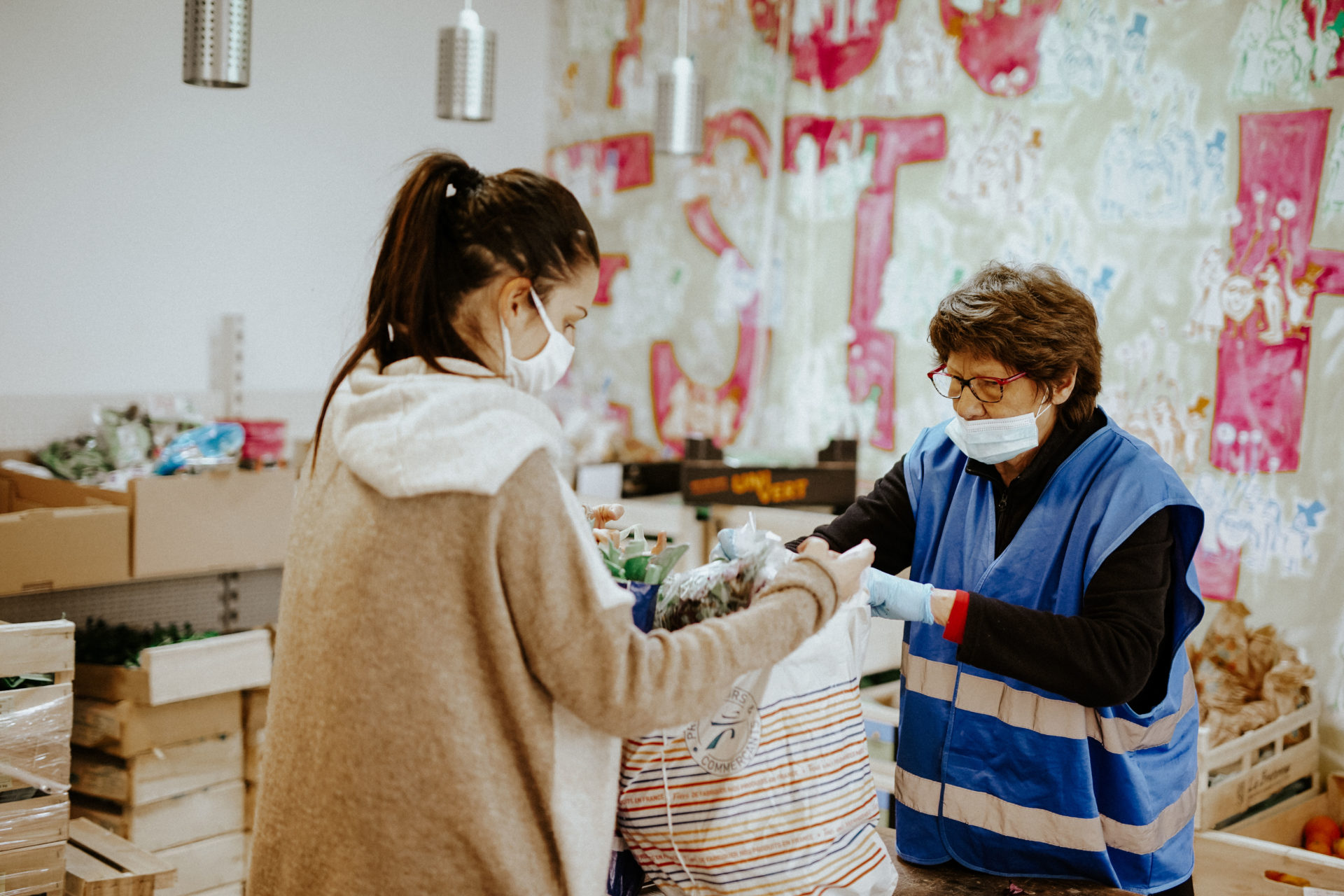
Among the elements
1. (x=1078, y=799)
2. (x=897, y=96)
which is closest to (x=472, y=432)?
(x=1078, y=799)

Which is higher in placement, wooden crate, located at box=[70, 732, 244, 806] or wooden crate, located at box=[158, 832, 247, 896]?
wooden crate, located at box=[70, 732, 244, 806]

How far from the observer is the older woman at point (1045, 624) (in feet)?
5.40

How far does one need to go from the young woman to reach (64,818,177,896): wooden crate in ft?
5.43

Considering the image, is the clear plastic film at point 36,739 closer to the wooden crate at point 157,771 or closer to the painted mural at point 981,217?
the wooden crate at point 157,771

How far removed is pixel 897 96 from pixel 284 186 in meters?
2.70

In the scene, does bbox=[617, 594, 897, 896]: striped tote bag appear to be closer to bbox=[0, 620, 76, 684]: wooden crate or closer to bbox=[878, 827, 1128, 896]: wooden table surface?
bbox=[878, 827, 1128, 896]: wooden table surface

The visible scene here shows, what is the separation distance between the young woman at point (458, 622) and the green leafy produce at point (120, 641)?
2.22 metres

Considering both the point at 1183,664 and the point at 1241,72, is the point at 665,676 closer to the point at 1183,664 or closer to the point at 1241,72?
the point at 1183,664

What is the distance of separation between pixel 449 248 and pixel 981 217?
3473 mm

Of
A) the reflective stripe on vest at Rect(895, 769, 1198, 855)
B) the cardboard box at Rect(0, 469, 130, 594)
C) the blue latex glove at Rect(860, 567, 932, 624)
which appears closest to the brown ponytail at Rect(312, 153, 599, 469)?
the blue latex glove at Rect(860, 567, 932, 624)

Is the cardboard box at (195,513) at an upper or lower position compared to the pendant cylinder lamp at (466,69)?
lower

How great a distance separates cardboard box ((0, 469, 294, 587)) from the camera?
11.0 ft

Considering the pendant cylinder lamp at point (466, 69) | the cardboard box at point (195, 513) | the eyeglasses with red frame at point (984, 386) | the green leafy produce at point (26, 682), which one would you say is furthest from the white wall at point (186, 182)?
the eyeglasses with red frame at point (984, 386)

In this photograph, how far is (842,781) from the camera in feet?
4.89
